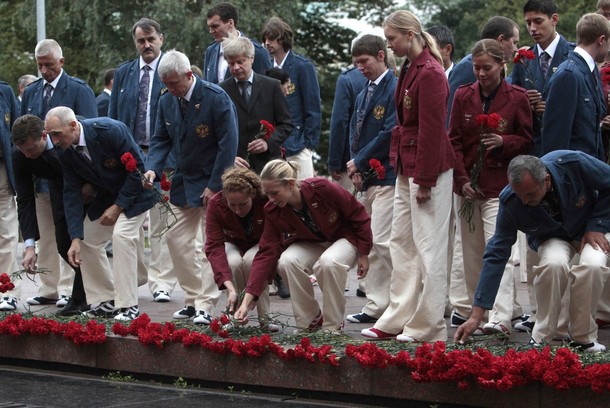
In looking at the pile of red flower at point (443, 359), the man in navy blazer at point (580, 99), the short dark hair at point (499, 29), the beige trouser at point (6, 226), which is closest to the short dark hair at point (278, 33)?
the beige trouser at point (6, 226)

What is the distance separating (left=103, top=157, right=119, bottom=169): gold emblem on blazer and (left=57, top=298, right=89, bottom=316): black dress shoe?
1.21m

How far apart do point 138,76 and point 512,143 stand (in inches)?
165

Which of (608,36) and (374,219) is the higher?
(608,36)

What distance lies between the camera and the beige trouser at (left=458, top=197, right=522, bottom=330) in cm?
858

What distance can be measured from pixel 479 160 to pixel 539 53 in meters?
1.06

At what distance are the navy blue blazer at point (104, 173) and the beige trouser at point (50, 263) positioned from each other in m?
1.05

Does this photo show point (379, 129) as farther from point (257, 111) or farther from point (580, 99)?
point (580, 99)

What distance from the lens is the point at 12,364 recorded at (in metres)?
9.68

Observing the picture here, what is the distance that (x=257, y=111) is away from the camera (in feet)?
35.9

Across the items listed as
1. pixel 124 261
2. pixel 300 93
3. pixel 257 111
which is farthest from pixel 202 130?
pixel 300 93

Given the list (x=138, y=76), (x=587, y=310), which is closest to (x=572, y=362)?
(x=587, y=310)

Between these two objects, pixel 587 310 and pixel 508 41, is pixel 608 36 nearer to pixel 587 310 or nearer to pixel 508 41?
pixel 508 41

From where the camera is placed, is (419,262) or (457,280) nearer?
(419,262)

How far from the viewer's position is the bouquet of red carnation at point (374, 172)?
9.28 meters
